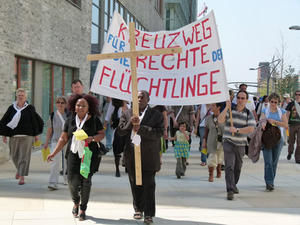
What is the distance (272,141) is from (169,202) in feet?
7.48

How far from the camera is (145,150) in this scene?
590cm

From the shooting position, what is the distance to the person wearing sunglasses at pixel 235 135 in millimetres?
7512

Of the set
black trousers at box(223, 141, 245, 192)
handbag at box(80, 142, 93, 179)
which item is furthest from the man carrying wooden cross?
black trousers at box(223, 141, 245, 192)

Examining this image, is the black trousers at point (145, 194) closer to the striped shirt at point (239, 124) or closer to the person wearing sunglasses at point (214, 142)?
the striped shirt at point (239, 124)

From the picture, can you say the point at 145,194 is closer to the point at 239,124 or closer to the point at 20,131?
the point at 239,124

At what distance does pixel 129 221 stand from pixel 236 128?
8.28 feet

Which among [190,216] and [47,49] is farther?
[47,49]

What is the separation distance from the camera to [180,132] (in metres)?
9.97

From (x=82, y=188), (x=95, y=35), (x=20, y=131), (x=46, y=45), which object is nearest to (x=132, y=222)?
(x=82, y=188)

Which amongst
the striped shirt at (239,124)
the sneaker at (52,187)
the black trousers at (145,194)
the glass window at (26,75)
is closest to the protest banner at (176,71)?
the striped shirt at (239,124)

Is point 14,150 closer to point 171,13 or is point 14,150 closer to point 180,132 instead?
point 180,132

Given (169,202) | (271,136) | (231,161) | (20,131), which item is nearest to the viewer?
(169,202)

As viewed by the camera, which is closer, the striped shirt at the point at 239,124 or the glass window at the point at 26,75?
the striped shirt at the point at 239,124

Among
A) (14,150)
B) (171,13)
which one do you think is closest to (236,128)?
(14,150)
